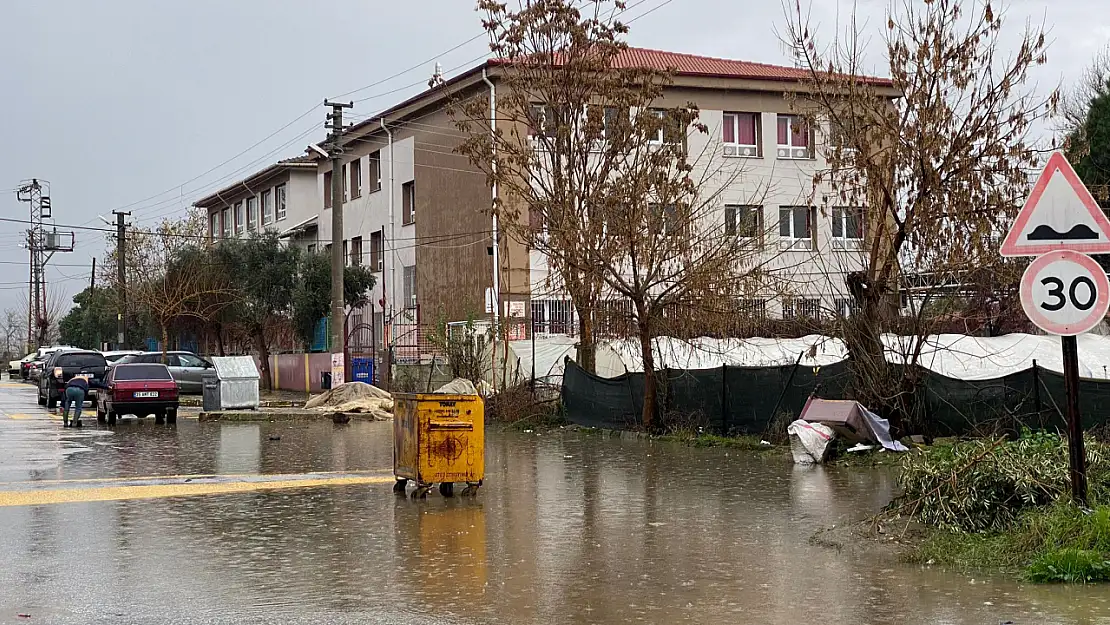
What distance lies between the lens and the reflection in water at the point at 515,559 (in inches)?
337

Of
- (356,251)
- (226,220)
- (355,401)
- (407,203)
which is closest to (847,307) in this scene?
(355,401)

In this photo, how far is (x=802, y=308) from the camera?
73.8 ft

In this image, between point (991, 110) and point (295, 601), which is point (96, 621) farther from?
point (991, 110)

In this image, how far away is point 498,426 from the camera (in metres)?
28.1

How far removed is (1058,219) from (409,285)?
41386 millimetres

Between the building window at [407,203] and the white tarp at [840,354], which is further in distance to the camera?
A: the building window at [407,203]

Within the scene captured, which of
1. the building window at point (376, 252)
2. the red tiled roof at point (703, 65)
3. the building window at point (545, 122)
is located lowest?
the building window at point (376, 252)

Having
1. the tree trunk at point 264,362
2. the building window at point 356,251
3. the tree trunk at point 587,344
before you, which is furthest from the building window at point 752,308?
the tree trunk at point 264,362

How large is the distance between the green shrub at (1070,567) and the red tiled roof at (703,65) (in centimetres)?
3415

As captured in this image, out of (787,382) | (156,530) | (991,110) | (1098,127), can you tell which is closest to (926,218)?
(991,110)

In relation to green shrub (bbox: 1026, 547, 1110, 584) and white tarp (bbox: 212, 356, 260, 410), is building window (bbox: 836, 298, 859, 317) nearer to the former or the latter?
green shrub (bbox: 1026, 547, 1110, 584)

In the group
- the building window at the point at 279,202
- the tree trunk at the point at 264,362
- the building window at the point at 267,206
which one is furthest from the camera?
the building window at the point at 267,206

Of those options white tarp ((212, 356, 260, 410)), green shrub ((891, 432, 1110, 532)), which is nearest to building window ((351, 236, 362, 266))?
white tarp ((212, 356, 260, 410))

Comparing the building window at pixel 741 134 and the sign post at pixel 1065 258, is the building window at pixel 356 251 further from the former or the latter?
the sign post at pixel 1065 258
